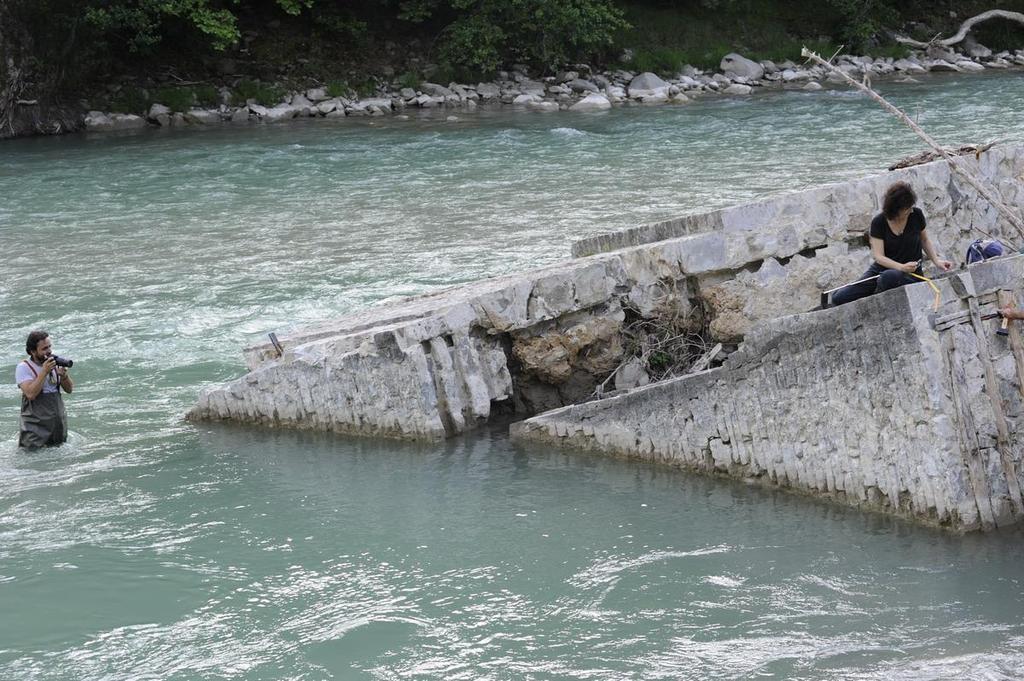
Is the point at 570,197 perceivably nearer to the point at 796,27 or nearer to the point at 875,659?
the point at 875,659

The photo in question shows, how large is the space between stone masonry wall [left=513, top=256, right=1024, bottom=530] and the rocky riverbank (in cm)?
2098

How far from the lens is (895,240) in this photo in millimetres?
7223

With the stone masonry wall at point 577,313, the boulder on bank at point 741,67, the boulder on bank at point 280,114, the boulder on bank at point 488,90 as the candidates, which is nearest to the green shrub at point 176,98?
the boulder on bank at point 280,114

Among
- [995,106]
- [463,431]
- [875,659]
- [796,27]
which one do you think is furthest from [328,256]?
[796,27]

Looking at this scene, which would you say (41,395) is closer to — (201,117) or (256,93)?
(201,117)

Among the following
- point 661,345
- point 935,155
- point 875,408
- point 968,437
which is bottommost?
point 968,437

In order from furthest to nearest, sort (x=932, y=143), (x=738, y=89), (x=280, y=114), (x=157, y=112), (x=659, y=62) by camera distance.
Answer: (x=659, y=62) < (x=738, y=89) < (x=280, y=114) < (x=157, y=112) < (x=932, y=143)

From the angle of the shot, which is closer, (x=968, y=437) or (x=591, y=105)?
(x=968, y=437)

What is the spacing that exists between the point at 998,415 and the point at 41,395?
618 cm

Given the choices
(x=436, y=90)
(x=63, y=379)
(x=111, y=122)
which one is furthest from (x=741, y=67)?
(x=63, y=379)

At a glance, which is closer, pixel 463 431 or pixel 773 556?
pixel 773 556

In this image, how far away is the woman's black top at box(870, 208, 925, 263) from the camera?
7219mm

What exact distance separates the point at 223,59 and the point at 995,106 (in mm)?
17309

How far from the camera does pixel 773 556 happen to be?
6.55m
